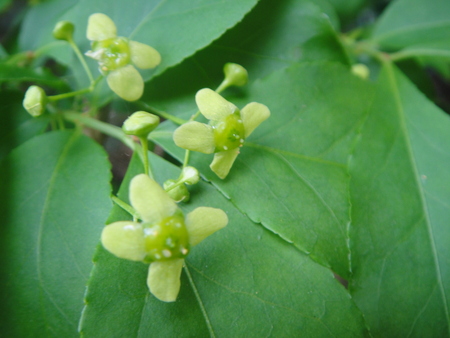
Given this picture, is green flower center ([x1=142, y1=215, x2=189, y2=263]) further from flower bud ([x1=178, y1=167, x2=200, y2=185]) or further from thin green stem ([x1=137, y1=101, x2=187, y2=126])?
thin green stem ([x1=137, y1=101, x2=187, y2=126])

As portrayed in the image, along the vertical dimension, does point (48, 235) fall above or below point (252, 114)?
below

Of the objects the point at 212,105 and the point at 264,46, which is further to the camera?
the point at 264,46

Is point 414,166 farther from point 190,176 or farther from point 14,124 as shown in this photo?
point 14,124

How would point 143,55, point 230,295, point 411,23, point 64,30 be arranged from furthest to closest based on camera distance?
point 411,23 < point 64,30 < point 143,55 < point 230,295

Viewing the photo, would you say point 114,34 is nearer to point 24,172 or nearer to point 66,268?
point 24,172

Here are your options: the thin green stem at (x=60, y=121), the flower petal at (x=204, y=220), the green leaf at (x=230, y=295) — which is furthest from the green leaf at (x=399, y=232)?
the thin green stem at (x=60, y=121)

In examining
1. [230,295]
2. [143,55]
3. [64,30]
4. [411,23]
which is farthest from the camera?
[411,23]

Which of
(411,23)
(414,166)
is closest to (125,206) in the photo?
(414,166)
